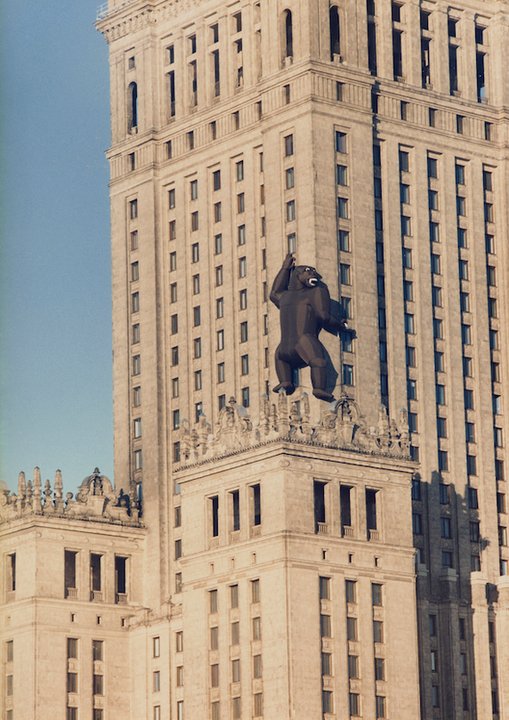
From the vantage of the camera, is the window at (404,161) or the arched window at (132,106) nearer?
the window at (404,161)

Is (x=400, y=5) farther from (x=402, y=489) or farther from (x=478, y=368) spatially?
(x=402, y=489)

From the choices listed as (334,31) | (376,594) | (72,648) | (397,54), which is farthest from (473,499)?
(334,31)

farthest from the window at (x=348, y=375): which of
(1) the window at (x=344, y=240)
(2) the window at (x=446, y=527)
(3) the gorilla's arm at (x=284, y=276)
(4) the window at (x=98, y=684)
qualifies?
(4) the window at (x=98, y=684)

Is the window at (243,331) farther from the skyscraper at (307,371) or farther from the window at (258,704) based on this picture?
the window at (258,704)

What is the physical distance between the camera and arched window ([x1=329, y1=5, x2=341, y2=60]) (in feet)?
542

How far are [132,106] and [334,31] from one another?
55.8ft

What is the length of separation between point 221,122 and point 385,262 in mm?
14280

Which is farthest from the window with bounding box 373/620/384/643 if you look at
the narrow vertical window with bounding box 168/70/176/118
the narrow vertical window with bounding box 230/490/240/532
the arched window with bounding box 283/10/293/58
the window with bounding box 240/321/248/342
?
the narrow vertical window with bounding box 168/70/176/118

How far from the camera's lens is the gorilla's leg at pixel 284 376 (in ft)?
517

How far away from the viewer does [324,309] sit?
158 meters

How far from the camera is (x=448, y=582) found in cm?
15888

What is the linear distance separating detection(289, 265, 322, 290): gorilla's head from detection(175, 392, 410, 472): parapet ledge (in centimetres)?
673

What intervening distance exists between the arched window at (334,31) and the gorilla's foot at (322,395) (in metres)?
21.9

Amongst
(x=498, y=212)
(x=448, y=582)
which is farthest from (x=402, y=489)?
(x=498, y=212)
